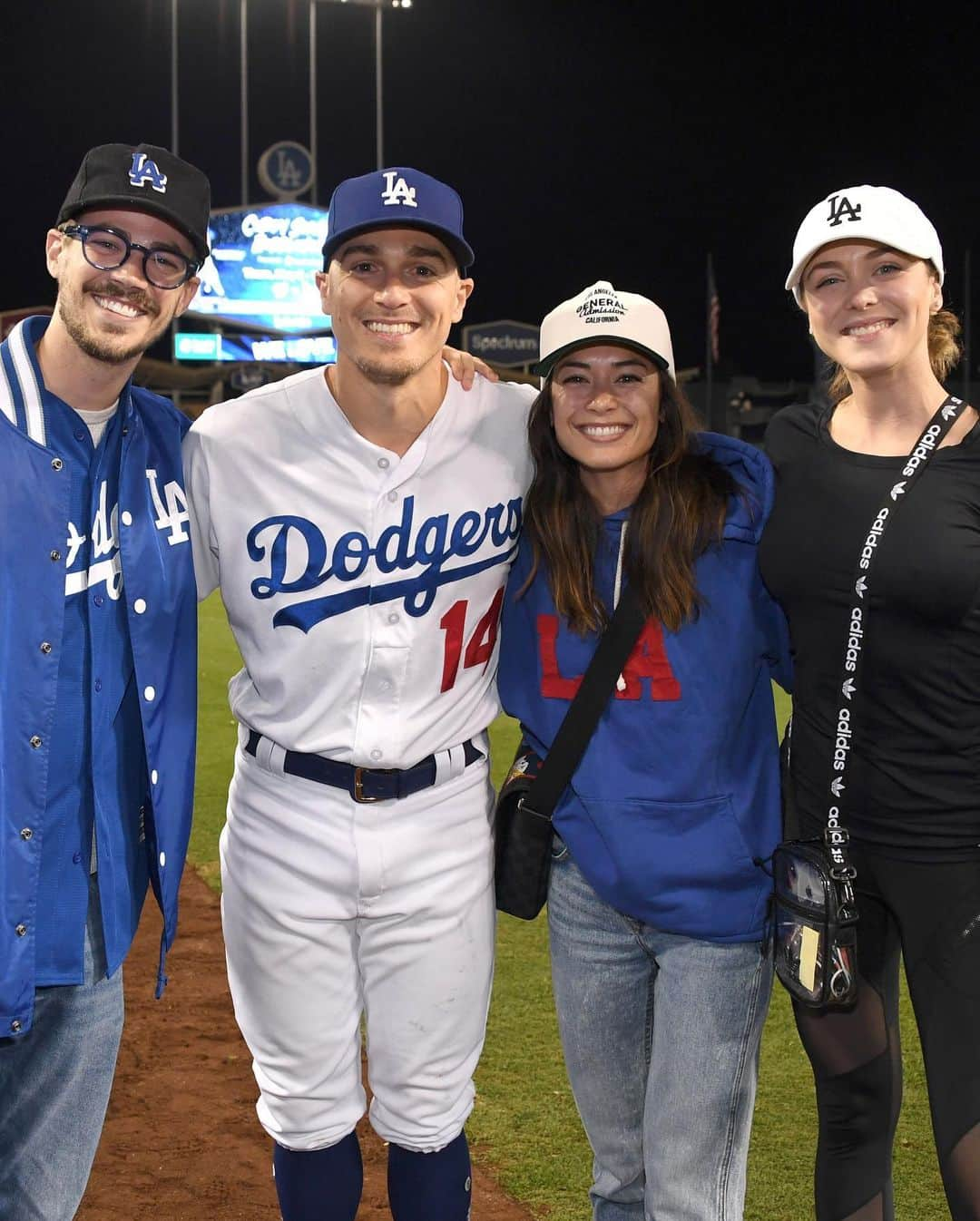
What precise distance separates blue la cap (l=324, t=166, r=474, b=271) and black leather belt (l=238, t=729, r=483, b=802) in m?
1.12

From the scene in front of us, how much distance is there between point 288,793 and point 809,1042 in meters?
1.19

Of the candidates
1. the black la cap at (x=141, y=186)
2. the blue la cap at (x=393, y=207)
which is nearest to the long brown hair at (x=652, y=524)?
the blue la cap at (x=393, y=207)

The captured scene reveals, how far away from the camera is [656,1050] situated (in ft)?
8.34

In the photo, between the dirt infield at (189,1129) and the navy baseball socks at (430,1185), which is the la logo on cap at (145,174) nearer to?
the navy baseball socks at (430,1185)

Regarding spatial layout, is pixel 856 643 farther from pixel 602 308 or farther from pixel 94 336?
A: pixel 94 336

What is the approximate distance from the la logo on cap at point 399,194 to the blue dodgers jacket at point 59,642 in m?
0.67

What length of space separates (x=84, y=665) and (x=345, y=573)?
60cm

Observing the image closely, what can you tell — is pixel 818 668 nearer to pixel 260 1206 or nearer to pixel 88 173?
pixel 88 173

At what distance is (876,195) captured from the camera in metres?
2.68

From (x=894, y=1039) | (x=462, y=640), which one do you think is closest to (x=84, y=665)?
(x=462, y=640)

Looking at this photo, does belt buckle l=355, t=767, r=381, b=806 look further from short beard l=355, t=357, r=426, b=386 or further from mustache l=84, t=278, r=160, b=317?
mustache l=84, t=278, r=160, b=317

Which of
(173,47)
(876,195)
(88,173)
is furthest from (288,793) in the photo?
(173,47)

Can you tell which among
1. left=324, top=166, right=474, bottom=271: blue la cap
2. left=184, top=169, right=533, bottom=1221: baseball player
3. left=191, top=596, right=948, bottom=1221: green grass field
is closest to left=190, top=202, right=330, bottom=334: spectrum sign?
left=191, top=596, right=948, bottom=1221: green grass field

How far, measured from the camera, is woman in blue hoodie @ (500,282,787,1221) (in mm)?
2516
